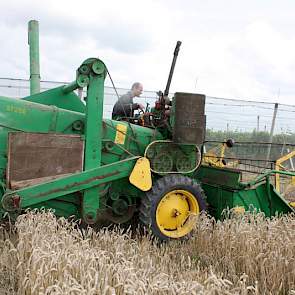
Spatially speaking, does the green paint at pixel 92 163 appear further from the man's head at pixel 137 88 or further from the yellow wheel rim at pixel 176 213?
the man's head at pixel 137 88

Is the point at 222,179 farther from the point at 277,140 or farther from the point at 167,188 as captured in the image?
the point at 277,140

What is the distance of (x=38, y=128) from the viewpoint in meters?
4.38

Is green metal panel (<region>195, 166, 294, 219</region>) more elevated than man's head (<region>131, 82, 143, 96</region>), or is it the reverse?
man's head (<region>131, 82, 143, 96</region>)

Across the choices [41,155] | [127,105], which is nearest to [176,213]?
[41,155]

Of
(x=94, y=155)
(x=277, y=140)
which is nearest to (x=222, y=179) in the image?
(x=94, y=155)

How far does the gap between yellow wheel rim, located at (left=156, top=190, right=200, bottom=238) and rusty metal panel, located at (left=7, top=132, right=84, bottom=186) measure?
1.06 meters

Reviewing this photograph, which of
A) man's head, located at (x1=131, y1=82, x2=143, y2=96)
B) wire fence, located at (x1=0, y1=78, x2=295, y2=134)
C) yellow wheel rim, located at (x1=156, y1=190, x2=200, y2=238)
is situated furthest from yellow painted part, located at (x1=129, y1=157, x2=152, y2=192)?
wire fence, located at (x1=0, y1=78, x2=295, y2=134)

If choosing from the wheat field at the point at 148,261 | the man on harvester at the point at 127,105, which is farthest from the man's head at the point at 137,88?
the wheat field at the point at 148,261

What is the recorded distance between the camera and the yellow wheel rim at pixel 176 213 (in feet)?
15.3

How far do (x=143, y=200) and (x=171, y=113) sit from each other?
1.06 metres

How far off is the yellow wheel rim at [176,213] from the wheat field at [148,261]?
16 centimetres

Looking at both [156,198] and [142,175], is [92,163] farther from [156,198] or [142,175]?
[156,198]

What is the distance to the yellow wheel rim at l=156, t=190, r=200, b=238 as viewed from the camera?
466cm

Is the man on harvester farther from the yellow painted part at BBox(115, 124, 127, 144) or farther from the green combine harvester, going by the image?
the yellow painted part at BBox(115, 124, 127, 144)
